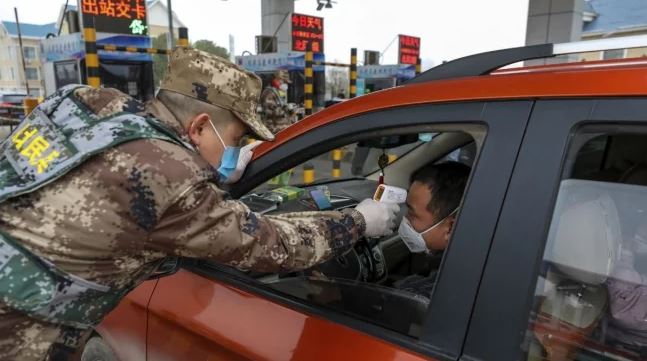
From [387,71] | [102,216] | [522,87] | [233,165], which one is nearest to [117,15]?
[233,165]

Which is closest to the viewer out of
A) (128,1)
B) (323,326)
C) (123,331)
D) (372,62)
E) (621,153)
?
(323,326)

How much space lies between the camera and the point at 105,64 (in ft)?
22.9

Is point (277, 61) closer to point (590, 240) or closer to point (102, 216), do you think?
point (102, 216)

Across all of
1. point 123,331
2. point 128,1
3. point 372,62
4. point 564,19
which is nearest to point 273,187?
point 123,331

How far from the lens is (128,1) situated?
670cm

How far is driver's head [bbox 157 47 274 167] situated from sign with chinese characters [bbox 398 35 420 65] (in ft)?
45.4

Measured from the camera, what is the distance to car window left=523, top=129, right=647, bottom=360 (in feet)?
3.15

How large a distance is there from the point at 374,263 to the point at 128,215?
41.5 inches

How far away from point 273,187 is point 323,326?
0.90m

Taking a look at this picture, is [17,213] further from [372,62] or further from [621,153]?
[372,62]

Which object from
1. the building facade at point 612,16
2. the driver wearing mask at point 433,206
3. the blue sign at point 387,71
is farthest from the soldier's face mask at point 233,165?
the building facade at point 612,16

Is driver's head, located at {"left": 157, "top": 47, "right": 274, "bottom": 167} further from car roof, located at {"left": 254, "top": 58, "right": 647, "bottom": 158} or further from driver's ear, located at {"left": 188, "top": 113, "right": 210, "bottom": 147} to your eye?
car roof, located at {"left": 254, "top": 58, "right": 647, "bottom": 158}

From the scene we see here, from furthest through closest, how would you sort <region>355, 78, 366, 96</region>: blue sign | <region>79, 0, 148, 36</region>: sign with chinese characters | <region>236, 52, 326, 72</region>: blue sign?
<region>355, 78, 366, 96</region>: blue sign → <region>236, 52, 326, 72</region>: blue sign → <region>79, 0, 148, 36</region>: sign with chinese characters

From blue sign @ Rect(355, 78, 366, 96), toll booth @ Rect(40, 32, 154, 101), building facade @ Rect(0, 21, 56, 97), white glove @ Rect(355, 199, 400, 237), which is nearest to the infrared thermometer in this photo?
white glove @ Rect(355, 199, 400, 237)
